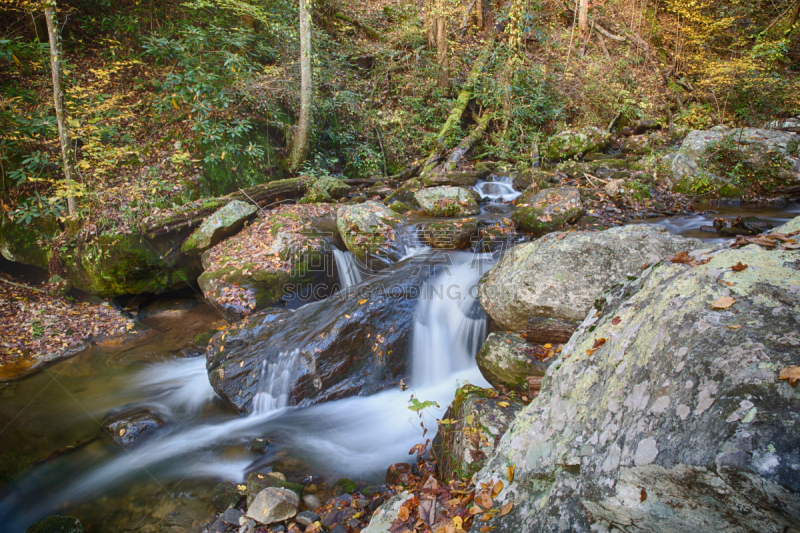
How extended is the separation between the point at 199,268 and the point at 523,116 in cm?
1095

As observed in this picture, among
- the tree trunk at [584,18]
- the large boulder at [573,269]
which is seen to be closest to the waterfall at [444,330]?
the large boulder at [573,269]

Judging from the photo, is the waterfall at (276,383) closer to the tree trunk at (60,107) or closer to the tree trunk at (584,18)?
the tree trunk at (60,107)

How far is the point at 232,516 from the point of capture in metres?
3.54

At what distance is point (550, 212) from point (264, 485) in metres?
6.64

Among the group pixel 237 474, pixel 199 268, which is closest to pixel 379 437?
pixel 237 474

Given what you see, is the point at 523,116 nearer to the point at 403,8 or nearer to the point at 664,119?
the point at 664,119

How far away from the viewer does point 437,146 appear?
12.6 m

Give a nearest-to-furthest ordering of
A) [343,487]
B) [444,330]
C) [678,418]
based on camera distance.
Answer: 1. [678,418]
2. [343,487]
3. [444,330]

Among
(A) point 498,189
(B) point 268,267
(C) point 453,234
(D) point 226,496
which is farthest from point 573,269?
(A) point 498,189

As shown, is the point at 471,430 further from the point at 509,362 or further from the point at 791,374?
the point at 791,374

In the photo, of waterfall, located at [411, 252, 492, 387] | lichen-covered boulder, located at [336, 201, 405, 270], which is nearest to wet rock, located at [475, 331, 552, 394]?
waterfall, located at [411, 252, 492, 387]

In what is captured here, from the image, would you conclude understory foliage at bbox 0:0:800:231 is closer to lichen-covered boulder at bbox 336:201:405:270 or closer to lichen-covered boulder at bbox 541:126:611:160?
lichen-covered boulder at bbox 541:126:611:160

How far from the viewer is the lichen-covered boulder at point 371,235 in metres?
7.70

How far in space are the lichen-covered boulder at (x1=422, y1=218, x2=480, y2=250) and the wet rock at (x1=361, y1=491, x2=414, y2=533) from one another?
5304 mm
